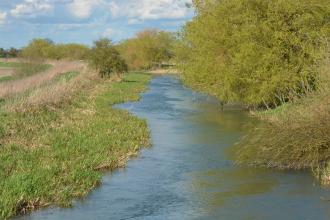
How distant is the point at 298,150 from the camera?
1516 centimetres

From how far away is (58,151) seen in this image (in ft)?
55.3

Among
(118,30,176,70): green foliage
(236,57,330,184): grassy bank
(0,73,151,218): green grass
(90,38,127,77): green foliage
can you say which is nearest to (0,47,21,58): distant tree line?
(118,30,176,70): green foliage

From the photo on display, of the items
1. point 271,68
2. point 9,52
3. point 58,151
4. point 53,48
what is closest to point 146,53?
point 53,48

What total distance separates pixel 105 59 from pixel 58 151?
136 ft

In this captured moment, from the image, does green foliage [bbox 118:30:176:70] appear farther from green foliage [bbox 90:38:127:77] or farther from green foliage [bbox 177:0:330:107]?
green foliage [bbox 177:0:330:107]

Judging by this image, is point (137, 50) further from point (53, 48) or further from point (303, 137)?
point (303, 137)

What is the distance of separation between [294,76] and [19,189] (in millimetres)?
18021

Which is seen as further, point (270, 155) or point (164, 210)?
point (270, 155)

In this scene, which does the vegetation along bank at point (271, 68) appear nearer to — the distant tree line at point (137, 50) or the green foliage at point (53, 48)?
the distant tree line at point (137, 50)

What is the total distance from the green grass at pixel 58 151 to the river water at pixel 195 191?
46 cm

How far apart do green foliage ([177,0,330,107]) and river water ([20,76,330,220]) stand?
22.0 feet

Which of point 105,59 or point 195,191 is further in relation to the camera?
point 105,59

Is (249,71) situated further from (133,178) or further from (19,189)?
(19,189)

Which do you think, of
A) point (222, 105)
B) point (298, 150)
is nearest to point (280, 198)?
point (298, 150)
